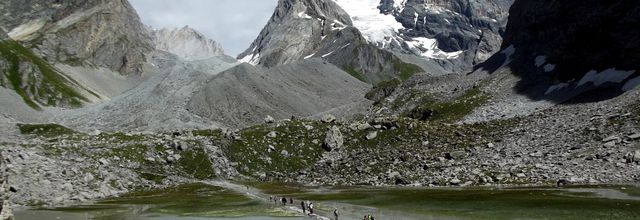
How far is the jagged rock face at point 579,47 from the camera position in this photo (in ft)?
449

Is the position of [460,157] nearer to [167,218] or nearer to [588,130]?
[588,130]

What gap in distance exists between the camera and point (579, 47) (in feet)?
520

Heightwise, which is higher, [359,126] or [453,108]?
[453,108]

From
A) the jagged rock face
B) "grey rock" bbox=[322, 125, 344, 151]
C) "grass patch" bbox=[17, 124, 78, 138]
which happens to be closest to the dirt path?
"grey rock" bbox=[322, 125, 344, 151]

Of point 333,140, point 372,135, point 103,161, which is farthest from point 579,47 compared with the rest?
point 103,161

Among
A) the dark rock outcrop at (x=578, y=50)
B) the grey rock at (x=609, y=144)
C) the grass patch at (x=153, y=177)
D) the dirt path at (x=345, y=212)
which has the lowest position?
the dirt path at (x=345, y=212)

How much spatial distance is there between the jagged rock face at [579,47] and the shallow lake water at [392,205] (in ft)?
214

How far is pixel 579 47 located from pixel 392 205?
11349 cm

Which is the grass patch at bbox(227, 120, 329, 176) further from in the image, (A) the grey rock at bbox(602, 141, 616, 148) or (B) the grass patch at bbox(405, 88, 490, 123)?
(A) the grey rock at bbox(602, 141, 616, 148)

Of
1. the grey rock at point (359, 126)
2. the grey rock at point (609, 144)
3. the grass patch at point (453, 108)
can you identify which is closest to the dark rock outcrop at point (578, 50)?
the grass patch at point (453, 108)

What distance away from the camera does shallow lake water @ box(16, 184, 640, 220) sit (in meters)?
56.1

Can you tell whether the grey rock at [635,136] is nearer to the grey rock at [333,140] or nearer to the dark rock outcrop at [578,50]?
the dark rock outcrop at [578,50]

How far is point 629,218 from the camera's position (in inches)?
1833

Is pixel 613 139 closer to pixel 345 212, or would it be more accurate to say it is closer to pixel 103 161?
pixel 345 212
